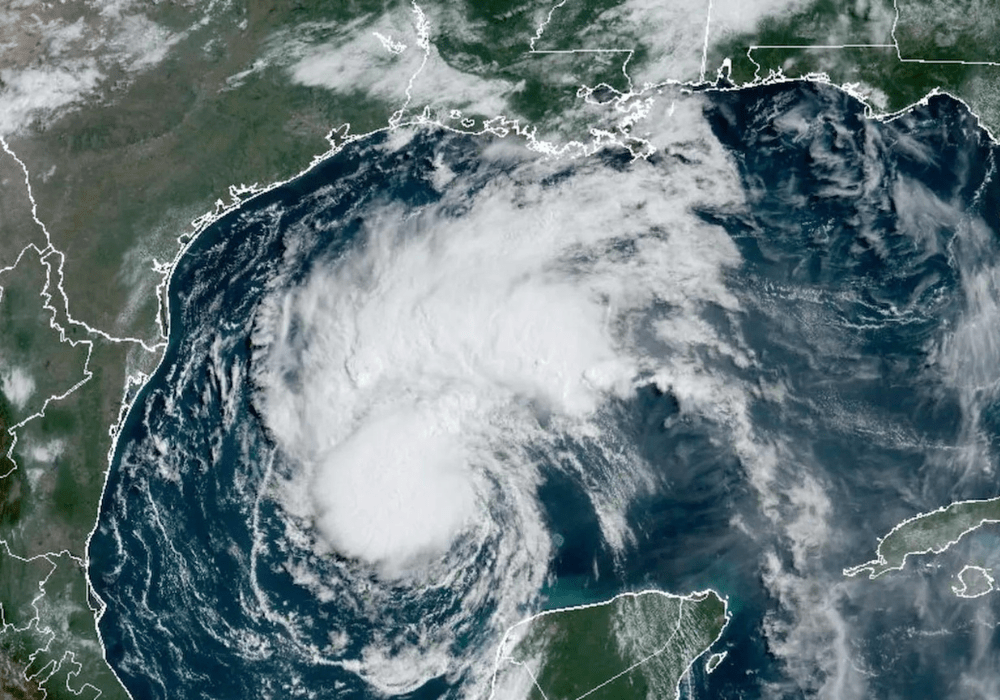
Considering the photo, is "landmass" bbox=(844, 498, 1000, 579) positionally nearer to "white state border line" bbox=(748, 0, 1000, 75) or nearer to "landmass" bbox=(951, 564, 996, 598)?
"landmass" bbox=(951, 564, 996, 598)

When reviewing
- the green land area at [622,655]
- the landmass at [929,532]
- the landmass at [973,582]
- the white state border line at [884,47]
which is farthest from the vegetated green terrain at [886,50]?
the green land area at [622,655]

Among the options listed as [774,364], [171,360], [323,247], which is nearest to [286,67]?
[323,247]

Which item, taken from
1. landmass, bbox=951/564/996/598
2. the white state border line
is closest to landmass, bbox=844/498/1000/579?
landmass, bbox=951/564/996/598

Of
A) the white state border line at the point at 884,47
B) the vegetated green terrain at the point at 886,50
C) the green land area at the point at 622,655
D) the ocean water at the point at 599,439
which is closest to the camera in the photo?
the ocean water at the point at 599,439

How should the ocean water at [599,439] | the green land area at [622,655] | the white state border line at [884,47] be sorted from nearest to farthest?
the ocean water at [599,439] → the green land area at [622,655] → the white state border line at [884,47]

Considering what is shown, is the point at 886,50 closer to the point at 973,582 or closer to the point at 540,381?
the point at 540,381

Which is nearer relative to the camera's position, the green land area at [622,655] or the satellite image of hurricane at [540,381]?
the satellite image of hurricane at [540,381]

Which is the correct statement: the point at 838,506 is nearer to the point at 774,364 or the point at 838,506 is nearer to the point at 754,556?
the point at 754,556

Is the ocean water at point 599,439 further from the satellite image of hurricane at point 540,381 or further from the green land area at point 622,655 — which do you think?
the green land area at point 622,655
